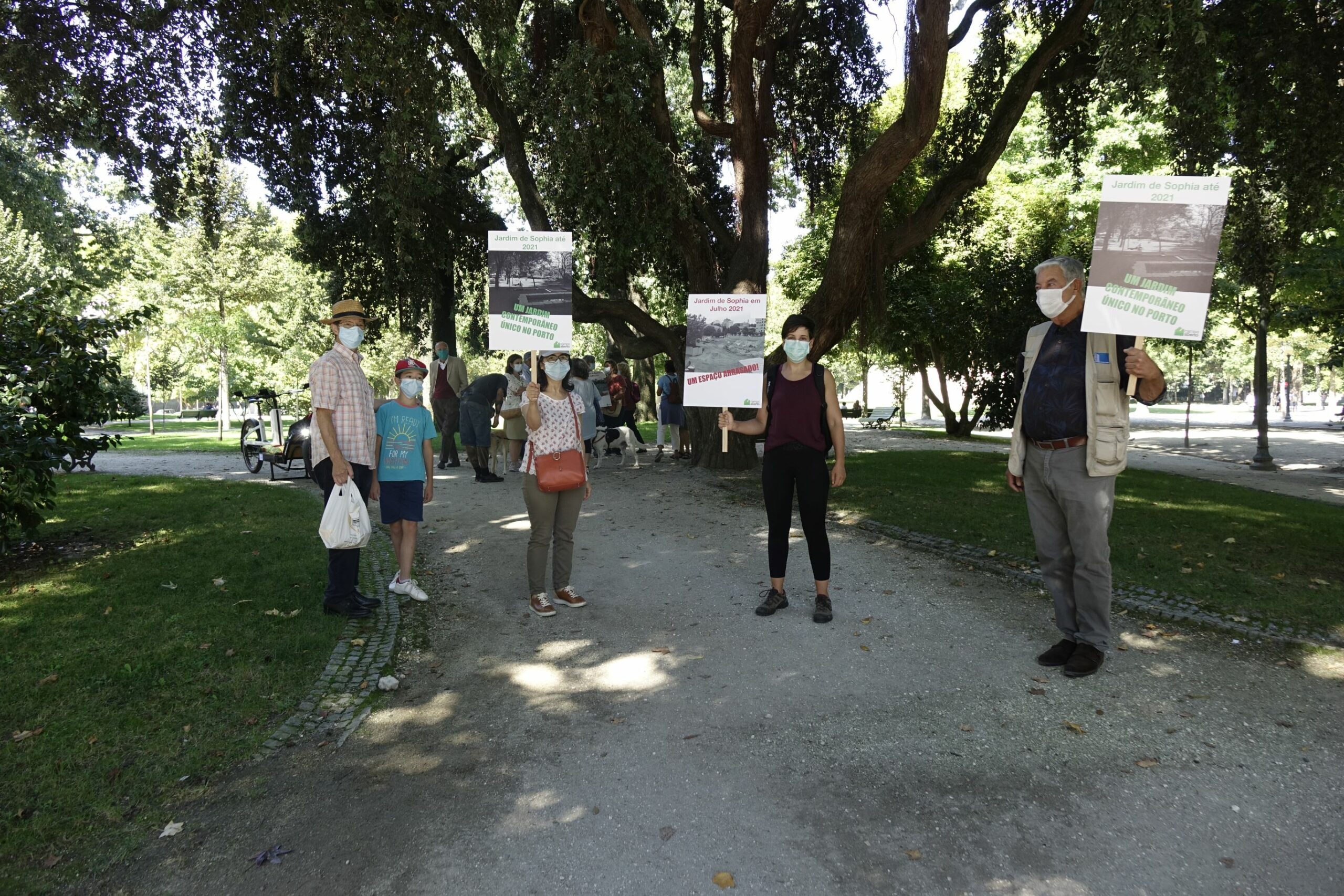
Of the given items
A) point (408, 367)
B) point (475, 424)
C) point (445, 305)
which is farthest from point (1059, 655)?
point (445, 305)

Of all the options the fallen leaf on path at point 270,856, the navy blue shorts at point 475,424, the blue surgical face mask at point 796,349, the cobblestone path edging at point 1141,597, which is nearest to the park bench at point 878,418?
the navy blue shorts at point 475,424

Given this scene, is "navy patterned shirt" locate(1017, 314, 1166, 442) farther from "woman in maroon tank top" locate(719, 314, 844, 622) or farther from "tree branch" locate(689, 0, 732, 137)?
"tree branch" locate(689, 0, 732, 137)

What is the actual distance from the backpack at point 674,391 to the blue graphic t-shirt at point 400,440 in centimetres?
1009

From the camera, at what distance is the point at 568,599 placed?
6.44 meters

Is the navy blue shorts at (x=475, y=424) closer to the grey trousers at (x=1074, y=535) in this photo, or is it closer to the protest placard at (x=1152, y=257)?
the grey trousers at (x=1074, y=535)

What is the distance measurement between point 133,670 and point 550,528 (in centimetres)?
275

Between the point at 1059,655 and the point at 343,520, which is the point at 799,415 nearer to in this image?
the point at 1059,655

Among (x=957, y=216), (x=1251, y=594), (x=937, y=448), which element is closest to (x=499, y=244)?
(x=1251, y=594)

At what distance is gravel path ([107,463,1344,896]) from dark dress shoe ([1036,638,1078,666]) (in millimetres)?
180

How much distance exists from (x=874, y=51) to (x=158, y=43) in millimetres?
11579

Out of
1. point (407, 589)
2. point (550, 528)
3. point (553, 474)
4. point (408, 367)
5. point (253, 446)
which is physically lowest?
point (407, 589)

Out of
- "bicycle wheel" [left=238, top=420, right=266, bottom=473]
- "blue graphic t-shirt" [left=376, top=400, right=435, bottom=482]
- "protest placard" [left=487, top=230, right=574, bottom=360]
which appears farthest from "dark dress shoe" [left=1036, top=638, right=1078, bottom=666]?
"bicycle wheel" [left=238, top=420, right=266, bottom=473]

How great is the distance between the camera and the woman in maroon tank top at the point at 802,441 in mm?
5754

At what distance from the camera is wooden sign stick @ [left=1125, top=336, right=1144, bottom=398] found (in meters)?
4.60
